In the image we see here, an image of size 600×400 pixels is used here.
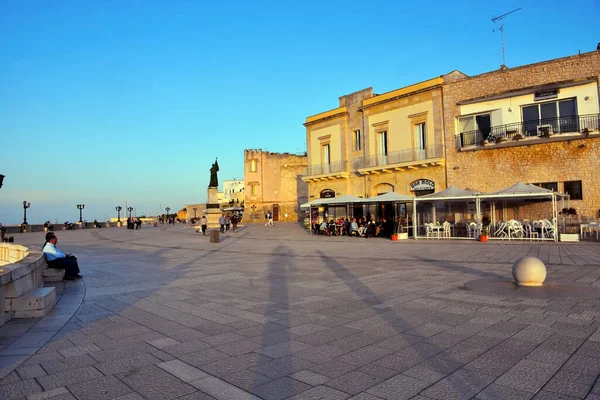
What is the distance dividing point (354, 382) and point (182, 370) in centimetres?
160

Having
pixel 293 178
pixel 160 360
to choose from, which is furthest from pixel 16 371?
pixel 293 178

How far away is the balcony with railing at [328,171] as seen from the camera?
100ft

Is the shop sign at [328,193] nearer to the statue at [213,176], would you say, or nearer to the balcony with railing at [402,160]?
the balcony with railing at [402,160]

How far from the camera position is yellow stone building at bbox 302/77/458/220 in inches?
1001

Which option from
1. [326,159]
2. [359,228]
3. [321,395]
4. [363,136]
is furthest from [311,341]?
[326,159]

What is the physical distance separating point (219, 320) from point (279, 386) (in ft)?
8.14

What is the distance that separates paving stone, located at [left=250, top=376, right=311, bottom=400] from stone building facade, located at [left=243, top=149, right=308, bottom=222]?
164 feet

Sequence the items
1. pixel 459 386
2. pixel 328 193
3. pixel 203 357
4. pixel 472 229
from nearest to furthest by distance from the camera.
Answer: pixel 459 386 → pixel 203 357 → pixel 472 229 → pixel 328 193

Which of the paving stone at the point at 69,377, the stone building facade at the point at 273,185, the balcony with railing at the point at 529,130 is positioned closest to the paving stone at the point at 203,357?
the paving stone at the point at 69,377

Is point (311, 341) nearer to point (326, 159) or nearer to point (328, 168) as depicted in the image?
point (328, 168)

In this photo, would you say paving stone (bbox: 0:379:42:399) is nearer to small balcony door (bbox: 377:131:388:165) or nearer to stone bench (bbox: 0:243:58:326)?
stone bench (bbox: 0:243:58:326)

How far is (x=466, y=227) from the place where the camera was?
21.1m

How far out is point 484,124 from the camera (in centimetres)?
2381

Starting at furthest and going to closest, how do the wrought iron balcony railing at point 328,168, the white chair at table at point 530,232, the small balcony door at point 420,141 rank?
Answer: 1. the wrought iron balcony railing at point 328,168
2. the small balcony door at point 420,141
3. the white chair at table at point 530,232
